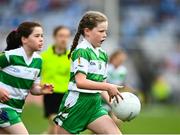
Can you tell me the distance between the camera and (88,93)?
8859mm

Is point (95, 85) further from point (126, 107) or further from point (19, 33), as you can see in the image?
point (19, 33)

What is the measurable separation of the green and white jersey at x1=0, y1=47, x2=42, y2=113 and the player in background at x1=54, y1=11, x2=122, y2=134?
1.81 ft

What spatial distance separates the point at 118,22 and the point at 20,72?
19.4 m

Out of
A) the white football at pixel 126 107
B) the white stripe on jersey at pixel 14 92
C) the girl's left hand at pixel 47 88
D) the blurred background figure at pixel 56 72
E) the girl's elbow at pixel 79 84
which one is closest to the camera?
the girl's elbow at pixel 79 84

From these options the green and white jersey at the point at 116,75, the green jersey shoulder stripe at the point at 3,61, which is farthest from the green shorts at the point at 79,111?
the green and white jersey at the point at 116,75

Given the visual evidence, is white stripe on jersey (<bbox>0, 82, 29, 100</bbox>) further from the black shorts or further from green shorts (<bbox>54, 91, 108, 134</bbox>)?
the black shorts

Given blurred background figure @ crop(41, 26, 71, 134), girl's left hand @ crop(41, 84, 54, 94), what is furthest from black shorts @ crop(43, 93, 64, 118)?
girl's left hand @ crop(41, 84, 54, 94)

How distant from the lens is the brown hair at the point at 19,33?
925 centimetres

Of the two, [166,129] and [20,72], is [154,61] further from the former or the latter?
[20,72]

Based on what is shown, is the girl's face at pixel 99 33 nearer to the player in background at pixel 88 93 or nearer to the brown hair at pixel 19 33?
the player in background at pixel 88 93

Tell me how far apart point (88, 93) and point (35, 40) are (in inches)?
38.7

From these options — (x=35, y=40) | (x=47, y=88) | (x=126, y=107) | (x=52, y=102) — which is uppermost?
(x=35, y=40)

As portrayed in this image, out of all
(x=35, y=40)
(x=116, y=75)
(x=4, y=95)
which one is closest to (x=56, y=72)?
(x=116, y=75)

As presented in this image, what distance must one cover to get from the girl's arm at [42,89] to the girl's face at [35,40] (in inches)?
18.7
